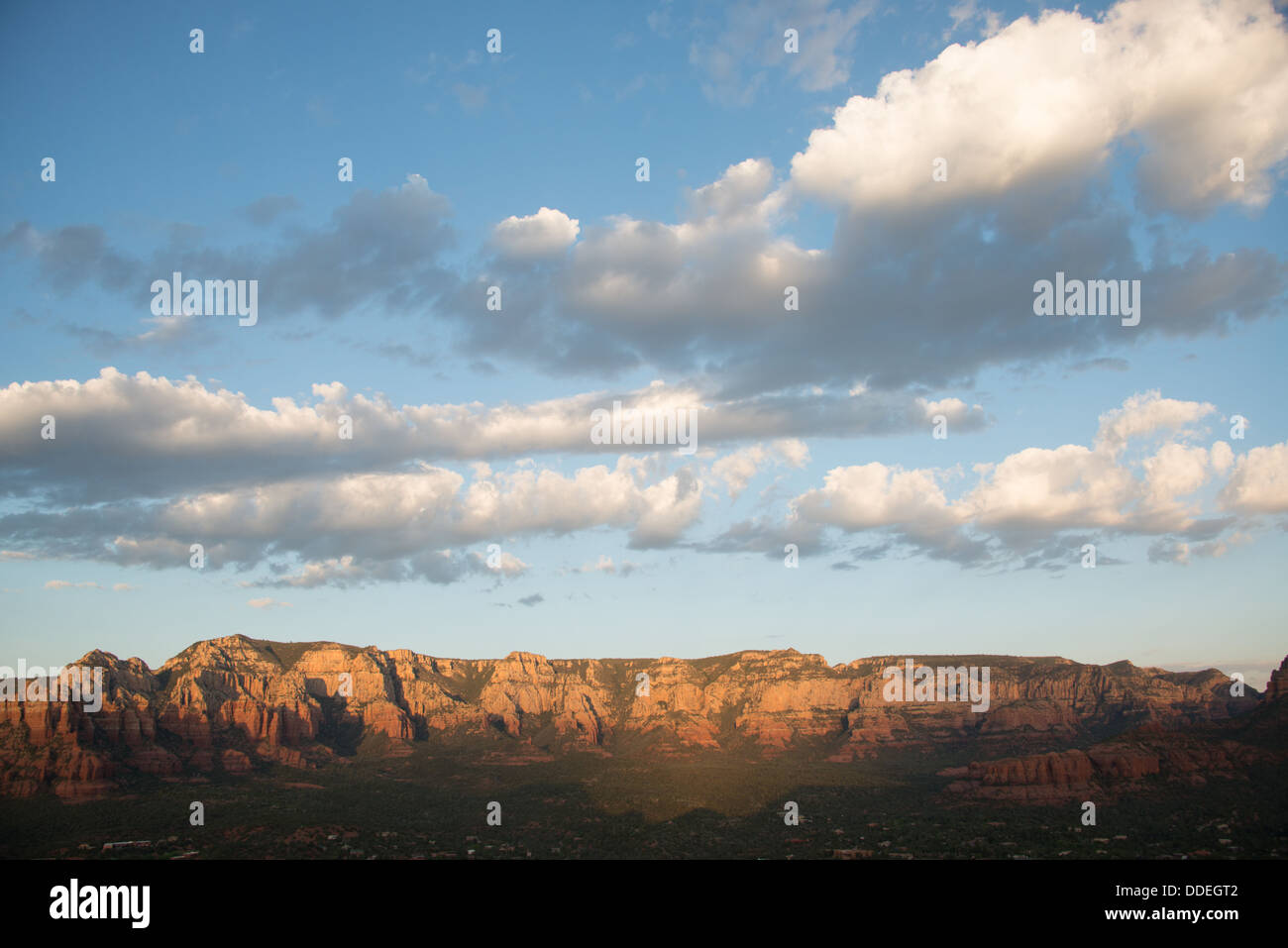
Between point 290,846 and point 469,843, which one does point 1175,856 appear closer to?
point 469,843

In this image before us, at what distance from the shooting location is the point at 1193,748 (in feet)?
373

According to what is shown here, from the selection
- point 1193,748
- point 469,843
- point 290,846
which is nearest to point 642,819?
point 469,843

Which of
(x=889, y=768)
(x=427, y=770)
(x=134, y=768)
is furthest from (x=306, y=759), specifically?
(x=889, y=768)

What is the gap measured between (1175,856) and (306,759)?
176873 millimetres
